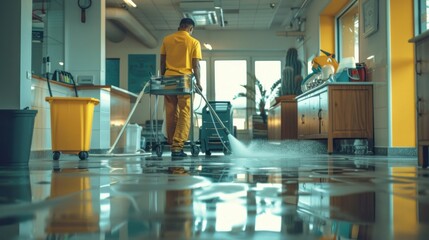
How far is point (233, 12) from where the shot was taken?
12.6 m

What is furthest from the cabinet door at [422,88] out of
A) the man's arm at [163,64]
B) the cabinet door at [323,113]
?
the cabinet door at [323,113]

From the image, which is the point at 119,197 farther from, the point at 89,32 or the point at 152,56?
the point at 152,56

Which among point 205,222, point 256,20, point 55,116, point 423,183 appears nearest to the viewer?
point 205,222

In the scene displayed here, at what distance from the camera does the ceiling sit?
11539 mm

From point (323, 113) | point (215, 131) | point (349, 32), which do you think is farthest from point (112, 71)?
point (323, 113)

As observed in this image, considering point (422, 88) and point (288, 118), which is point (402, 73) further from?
point (288, 118)

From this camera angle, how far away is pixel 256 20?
1360cm

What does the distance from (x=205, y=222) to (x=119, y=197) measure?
23.9 inches

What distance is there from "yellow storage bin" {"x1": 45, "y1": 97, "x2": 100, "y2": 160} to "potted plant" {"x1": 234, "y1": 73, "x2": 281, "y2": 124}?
8.55 m

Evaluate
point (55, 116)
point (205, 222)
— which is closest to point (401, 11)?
point (55, 116)

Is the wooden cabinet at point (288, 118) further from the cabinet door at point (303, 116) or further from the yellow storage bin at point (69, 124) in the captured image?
the yellow storage bin at point (69, 124)

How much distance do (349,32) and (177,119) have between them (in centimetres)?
471

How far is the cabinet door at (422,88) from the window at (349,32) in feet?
15.0

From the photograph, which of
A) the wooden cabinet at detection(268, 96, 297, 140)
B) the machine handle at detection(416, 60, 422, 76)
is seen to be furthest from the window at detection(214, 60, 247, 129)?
the machine handle at detection(416, 60, 422, 76)
